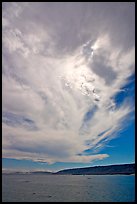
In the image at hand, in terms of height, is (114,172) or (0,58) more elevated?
(0,58)

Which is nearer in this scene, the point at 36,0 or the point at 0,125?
the point at 0,125

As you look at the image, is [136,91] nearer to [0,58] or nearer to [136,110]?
[136,110]

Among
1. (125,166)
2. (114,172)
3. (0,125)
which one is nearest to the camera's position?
(0,125)

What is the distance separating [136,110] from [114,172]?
204 metres

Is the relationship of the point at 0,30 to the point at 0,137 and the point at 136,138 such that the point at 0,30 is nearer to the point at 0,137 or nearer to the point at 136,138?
the point at 0,137

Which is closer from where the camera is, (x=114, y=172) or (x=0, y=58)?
(x=0, y=58)

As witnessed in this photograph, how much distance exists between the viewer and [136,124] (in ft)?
9.09

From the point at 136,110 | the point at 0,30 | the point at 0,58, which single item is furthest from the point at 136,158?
the point at 0,30

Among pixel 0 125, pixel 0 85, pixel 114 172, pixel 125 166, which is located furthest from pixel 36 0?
pixel 114 172

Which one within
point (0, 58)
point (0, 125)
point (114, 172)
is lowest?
point (114, 172)

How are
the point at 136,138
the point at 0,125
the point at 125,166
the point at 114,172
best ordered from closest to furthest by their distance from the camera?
the point at 0,125 → the point at 136,138 → the point at 125,166 → the point at 114,172

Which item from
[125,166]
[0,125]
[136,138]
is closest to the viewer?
[0,125]

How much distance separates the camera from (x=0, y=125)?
2562 mm

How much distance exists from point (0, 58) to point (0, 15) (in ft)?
1.99
